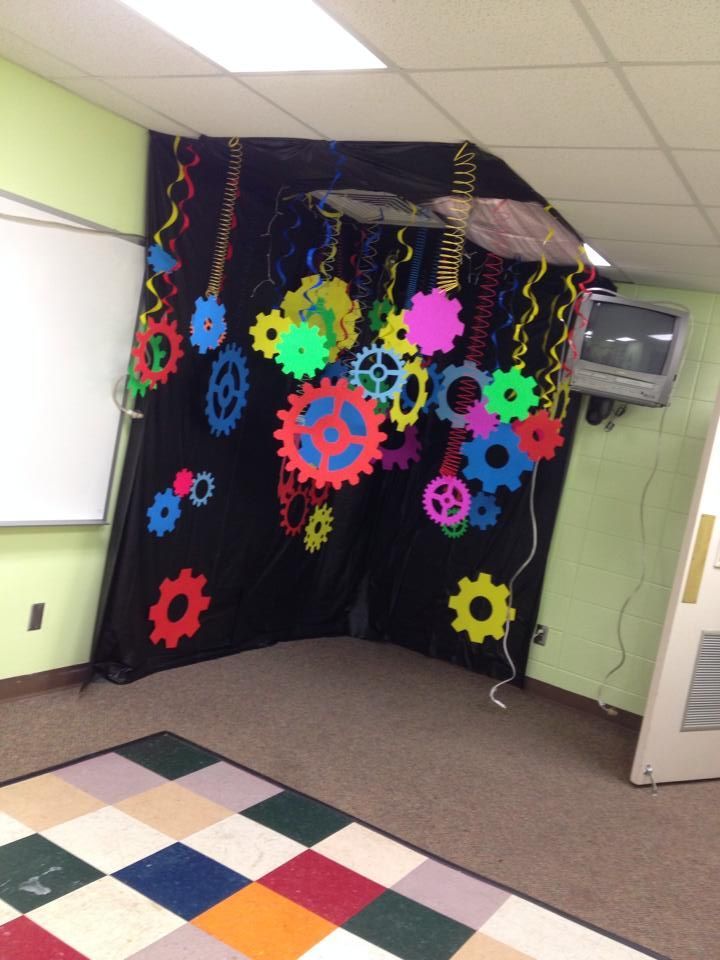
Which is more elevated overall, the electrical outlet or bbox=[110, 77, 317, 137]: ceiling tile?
bbox=[110, 77, 317, 137]: ceiling tile

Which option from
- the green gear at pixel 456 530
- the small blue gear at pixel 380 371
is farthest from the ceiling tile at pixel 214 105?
the green gear at pixel 456 530

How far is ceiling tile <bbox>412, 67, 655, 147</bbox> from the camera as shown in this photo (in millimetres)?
2178

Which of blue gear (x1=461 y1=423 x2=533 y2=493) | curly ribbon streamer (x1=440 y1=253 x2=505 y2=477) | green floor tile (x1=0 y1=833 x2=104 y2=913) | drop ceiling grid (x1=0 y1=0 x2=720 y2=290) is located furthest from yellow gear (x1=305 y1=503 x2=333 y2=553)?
green floor tile (x1=0 y1=833 x2=104 y2=913)

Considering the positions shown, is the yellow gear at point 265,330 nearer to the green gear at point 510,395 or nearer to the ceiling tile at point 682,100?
the green gear at point 510,395

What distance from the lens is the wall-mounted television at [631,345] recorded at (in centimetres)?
412

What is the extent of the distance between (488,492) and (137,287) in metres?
2.29

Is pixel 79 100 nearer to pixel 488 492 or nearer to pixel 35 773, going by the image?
pixel 35 773

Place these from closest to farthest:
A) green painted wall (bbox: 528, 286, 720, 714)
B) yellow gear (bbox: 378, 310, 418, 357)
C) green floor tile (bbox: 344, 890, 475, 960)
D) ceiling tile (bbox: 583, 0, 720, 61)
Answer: ceiling tile (bbox: 583, 0, 720, 61), green floor tile (bbox: 344, 890, 475, 960), yellow gear (bbox: 378, 310, 418, 357), green painted wall (bbox: 528, 286, 720, 714)

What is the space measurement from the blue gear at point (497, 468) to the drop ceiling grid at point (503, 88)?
1447 millimetres

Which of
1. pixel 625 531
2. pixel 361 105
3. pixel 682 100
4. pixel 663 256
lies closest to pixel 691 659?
pixel 625 531

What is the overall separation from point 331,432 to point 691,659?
189 cm

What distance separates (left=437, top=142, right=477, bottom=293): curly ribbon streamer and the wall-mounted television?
0.98 metres

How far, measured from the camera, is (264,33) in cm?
226

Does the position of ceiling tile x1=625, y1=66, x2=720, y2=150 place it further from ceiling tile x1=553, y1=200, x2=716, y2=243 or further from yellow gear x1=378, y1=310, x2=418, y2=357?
yellow gear x1=378, y1=310, x2=418, y2=357
